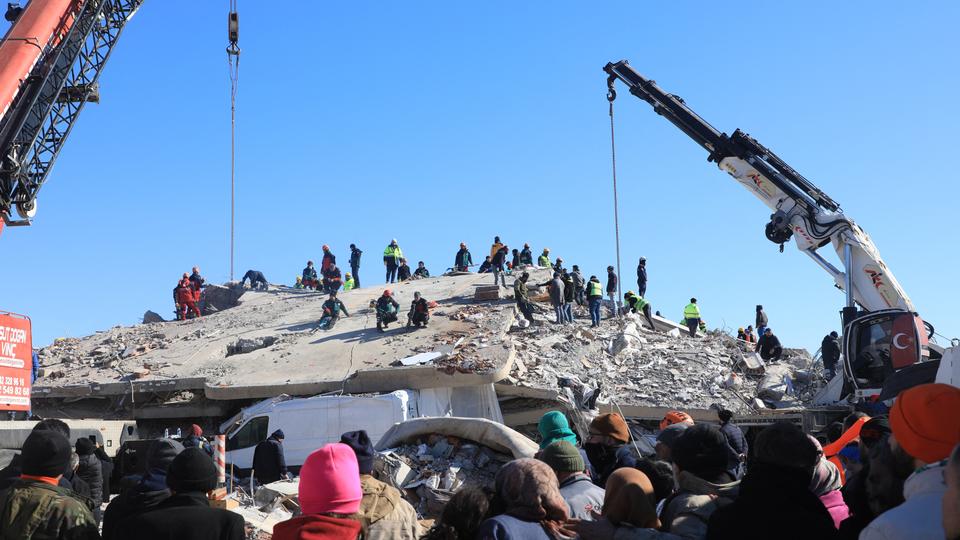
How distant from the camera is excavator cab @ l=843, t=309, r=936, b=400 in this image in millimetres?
15070

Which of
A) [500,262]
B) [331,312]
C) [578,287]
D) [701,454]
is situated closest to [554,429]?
[701,454]

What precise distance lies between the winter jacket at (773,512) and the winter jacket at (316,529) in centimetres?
159

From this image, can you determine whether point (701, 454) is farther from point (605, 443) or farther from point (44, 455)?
point (44, 455)

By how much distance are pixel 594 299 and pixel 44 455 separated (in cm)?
1887

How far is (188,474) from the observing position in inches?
166

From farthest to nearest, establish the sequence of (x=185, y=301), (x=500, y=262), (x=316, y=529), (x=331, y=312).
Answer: (x=185, y=301) → (x=500, y=262) → (x=331, y=312) → (x=316, y=529)

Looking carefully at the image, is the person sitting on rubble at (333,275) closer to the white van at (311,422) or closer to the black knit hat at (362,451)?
the white van at (311,422)

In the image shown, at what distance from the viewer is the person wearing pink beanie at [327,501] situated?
3.98 metres

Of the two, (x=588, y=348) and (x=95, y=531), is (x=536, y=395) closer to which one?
(x=588, y=348)

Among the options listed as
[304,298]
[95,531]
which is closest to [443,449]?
[95,531]

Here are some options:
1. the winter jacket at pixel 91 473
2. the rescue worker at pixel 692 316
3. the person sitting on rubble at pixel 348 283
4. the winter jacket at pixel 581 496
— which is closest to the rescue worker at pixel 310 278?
the person sitting on rubble at pixel 348 283

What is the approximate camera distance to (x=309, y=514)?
405 centimetres

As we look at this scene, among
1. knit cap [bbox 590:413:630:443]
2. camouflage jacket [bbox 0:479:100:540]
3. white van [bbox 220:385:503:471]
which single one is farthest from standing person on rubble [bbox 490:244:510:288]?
camouflage jacket [bbox 0:479:100:540]

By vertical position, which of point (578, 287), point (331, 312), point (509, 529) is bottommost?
point (509, 529)
